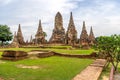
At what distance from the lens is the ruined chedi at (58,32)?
138 feet

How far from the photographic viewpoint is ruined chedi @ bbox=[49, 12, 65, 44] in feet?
138

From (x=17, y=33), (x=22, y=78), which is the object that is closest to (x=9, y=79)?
(x=22, y=78)

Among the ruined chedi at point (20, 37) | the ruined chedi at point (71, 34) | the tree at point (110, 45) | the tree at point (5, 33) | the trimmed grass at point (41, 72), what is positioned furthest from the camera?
the tree at point (5, 33)

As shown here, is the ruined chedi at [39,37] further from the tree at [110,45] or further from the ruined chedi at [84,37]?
the tree at [110,45]

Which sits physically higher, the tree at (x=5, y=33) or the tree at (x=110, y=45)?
the tree at (x=5, y=33)

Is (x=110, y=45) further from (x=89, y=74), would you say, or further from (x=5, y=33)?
(x=5, y=33)

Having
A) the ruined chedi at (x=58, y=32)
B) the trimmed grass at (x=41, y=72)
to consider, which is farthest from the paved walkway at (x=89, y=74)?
the ruined chedi at (x=58, y=32)

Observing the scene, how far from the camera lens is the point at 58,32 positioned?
42.4 metres

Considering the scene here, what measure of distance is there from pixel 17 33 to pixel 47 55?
33654 millimetres

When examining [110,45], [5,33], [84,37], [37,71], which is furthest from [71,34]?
[37,71]

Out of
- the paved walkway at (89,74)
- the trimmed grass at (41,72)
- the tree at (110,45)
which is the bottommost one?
the paved walkway at (89,74)

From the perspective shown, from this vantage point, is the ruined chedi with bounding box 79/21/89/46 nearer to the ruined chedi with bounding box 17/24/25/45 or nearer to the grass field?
the ruined chedi with bounding box 17/24/25/45

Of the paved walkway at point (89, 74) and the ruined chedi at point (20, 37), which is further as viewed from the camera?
the ruined chedi at point (20, 37)

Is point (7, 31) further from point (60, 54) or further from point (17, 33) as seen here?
point (60, 54)
